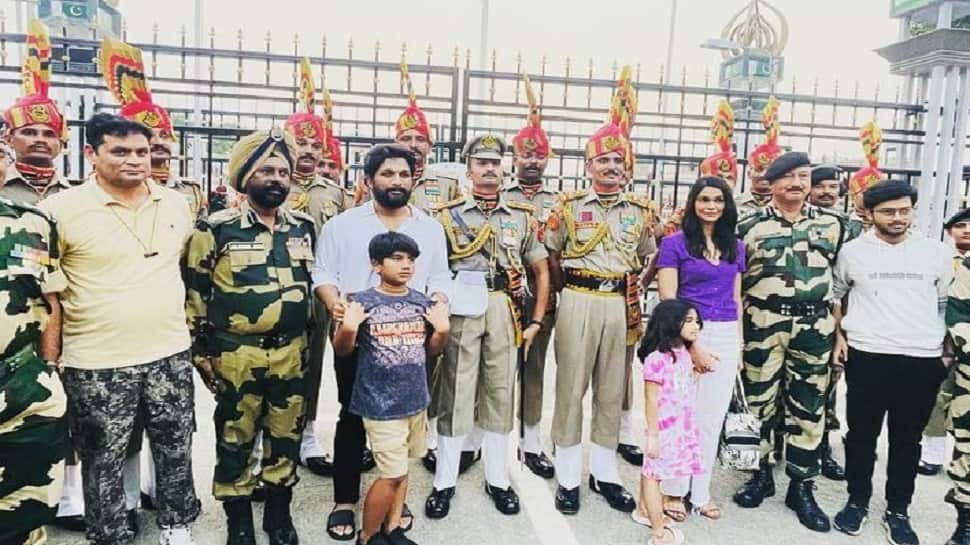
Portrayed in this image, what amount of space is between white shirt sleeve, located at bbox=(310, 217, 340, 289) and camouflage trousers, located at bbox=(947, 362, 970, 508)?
3.15 m

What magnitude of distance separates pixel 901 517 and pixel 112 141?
4.17 meters

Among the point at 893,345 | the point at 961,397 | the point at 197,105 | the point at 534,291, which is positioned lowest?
the point at 961,397

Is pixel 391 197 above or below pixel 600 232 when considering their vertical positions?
above

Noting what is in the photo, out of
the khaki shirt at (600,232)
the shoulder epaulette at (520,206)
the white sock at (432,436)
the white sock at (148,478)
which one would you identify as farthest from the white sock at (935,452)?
the white sock at (148,478)

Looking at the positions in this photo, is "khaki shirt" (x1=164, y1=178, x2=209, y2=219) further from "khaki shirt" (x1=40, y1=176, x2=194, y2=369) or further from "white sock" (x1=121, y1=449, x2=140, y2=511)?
"white sock" (x1=121, y1=449, x2=140, y2=511)

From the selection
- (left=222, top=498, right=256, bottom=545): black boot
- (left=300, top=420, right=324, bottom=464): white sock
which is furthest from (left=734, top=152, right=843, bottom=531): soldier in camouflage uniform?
(left=222, top=498, right=256, bottom=545): black boot

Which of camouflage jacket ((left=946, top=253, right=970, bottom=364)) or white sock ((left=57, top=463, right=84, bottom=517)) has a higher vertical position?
camouflage jacket ((left=946, top=253, right=970, bottom=364))

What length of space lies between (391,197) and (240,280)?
794 mm

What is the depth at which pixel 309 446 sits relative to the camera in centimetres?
412

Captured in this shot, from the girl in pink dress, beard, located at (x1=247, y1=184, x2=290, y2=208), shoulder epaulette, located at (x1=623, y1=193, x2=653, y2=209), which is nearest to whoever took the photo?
beard, located at (x1=247, y1=184, x2=290, y2=208)

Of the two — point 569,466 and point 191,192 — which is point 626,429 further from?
point 191,192

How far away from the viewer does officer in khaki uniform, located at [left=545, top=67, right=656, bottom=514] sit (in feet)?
12.0

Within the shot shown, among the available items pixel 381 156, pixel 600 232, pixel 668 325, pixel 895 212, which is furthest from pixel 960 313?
pixel 381 156

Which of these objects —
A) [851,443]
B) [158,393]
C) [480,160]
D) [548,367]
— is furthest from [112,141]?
[548,367]
